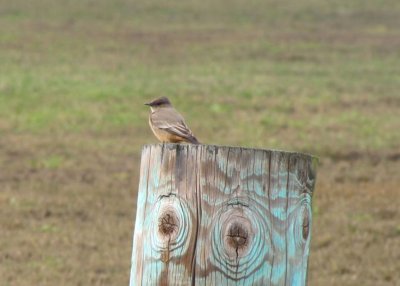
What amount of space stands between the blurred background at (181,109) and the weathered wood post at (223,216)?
20.6 ft

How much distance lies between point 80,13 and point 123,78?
1179 cm

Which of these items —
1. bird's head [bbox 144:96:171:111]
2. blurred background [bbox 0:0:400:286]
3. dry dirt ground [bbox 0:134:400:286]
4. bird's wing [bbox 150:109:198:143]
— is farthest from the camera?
blurred background [bbox 0:0:400:286]

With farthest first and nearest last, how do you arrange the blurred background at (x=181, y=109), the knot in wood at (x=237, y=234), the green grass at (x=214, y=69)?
the green grass at (x=214, y=69) → the blurred background at (x=181, y=109) → the knot in wood at (x=237, y=234)

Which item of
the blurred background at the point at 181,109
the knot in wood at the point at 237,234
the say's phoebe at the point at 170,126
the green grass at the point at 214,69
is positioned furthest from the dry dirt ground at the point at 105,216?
the knot in wood at the point at 237,234

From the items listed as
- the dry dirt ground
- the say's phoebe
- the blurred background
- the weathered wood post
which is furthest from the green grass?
the weathered wood post

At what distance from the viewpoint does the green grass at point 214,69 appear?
19453 millimetres

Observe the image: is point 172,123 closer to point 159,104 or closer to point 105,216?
point 159,104

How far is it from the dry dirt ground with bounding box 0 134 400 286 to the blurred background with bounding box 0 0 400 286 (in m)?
0.02

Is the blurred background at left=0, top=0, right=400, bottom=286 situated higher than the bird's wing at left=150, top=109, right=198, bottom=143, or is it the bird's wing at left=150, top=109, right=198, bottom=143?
the blurred background at left=0, top=0, right=400, bottom=286

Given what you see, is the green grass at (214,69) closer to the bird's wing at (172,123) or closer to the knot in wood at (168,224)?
the bird's wing at (172,123)

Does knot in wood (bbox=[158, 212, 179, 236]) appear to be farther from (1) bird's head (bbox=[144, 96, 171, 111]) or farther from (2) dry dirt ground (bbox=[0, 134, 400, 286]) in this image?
(2) dry dirt ground (bbox=[0, 134, 400, 286])

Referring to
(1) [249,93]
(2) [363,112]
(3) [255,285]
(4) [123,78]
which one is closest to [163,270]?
(3) [255,285]

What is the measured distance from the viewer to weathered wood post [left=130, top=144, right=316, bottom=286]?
3.22 meters

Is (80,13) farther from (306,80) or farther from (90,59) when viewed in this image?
(306,80)
